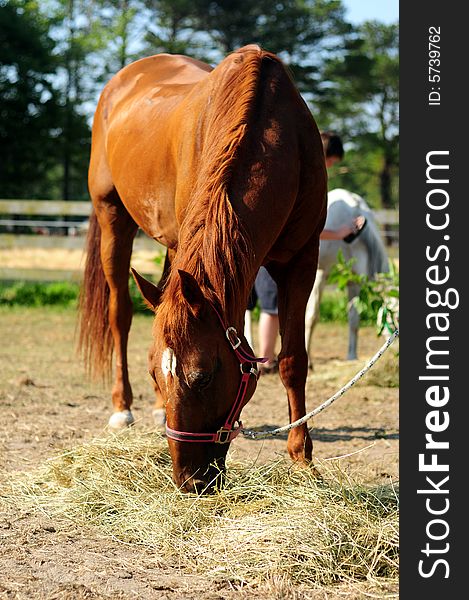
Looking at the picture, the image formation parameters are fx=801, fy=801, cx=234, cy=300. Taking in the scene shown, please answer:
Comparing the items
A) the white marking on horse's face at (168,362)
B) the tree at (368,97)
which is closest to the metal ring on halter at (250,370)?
the white marking on horse's face at (168,362)

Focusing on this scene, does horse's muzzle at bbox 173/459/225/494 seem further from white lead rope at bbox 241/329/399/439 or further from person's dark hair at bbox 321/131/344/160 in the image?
person's dark hair at bbox 321/131/344/160

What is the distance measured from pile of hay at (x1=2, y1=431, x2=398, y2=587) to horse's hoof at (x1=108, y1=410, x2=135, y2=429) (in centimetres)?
90

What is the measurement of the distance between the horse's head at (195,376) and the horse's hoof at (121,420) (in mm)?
1710

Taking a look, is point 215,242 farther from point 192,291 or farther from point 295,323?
point 295,323

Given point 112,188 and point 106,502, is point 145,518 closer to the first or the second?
point 106,502

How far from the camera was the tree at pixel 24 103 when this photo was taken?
90.8 feet

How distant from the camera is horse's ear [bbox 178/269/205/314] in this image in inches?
104

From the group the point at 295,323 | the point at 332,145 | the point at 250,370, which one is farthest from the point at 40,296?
the point at 250,370

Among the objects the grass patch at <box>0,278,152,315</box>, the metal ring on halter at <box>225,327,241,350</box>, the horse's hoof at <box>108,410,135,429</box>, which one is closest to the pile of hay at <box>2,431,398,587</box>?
the metal ring on halter at <box>225,327,241,350</box>

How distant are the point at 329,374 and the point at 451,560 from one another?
4474 mm

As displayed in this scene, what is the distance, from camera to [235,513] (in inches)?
116

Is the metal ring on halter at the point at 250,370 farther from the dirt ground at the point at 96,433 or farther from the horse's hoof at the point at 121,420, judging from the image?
the horse's hoof at the point at 121,420

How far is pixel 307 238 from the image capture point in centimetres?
358

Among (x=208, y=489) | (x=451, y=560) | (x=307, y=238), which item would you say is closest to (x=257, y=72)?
(x=307, y=238)
